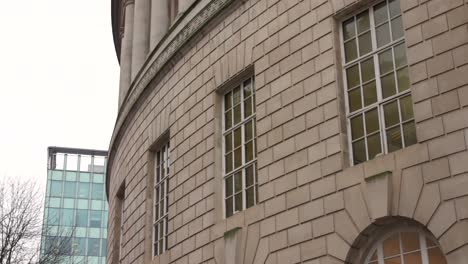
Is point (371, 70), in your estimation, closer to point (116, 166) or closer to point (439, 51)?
point (439, 51)

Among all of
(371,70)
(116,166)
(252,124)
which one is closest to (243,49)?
(252,124)

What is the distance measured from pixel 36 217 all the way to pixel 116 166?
20.9 ft

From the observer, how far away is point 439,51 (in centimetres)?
1361

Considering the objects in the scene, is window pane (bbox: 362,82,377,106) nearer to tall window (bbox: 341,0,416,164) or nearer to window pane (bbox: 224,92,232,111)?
tall window (bbox: 341,0,416,164)

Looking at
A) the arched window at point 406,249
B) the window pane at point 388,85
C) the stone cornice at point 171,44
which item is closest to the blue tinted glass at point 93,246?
the stone cornice at point 171,44

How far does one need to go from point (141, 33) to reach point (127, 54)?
245 centimetres

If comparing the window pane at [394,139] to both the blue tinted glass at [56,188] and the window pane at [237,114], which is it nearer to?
the window pane at [237,114]

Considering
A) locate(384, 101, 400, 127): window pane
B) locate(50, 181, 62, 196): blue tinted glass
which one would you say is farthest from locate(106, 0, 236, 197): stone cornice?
locate(50, 181, 62, 196): blue tinted glass

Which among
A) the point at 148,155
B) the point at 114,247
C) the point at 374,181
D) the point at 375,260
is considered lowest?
the point at 375,260

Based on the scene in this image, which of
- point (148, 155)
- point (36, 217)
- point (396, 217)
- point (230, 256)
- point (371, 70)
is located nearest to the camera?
point (396, 217)

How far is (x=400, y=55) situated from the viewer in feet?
48.2

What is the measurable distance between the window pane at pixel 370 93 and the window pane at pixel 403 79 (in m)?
0.67

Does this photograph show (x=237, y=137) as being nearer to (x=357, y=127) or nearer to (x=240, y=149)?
(x=240, y=149)

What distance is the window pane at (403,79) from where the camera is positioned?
568 inches
